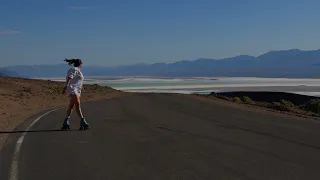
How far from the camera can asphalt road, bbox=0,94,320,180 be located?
7.57 m

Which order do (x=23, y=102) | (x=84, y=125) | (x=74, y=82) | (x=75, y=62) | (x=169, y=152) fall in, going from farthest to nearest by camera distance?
(x=23, y=102), (x=84, y=125), (x=75, y=62), (x=74, y=82), (x=169, y=152)

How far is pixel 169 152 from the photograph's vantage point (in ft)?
30.9

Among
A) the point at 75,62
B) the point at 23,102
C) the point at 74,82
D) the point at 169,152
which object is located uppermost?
the point at 75,62

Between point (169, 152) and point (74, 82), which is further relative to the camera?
point (74, 82)

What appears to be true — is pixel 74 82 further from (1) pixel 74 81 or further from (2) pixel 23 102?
(2) pixel 23 102

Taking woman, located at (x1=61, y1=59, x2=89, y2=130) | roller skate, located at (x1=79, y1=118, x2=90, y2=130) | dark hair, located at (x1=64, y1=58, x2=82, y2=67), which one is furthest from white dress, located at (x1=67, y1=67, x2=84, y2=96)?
roller skate, located at (x1=79, y1=118, x2=90, y2=130)

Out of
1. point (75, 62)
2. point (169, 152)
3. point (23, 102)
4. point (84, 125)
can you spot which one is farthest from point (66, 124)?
point (23, 102)

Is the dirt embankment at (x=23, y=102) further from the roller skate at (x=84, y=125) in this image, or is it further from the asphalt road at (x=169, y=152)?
the roller skate at (x=84, y=125)

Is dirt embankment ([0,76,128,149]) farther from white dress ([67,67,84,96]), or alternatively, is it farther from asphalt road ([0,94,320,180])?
white dress ([67,67,84,96])

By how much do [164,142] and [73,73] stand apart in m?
3.51

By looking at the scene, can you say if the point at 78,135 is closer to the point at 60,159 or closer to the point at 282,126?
the point at 60,159

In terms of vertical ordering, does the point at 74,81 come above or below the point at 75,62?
below

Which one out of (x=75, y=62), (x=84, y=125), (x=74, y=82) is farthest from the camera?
(x=84, y=125)

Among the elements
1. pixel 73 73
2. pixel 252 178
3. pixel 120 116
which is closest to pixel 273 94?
pixel 120 116
